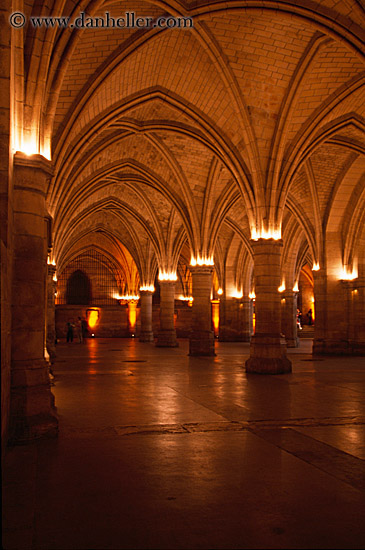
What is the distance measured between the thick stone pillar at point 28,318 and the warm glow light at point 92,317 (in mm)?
32184

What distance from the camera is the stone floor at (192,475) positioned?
340 centimetres

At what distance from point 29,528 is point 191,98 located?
13137 mm

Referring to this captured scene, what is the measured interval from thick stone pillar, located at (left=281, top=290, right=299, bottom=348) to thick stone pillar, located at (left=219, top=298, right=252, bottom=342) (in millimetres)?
4524

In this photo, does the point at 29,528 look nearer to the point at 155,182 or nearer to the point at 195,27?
the point at 195,27

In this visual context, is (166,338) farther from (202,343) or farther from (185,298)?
(185,298)

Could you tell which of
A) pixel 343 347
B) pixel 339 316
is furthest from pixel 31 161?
pixel 343 347

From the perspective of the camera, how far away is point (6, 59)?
5418 mm

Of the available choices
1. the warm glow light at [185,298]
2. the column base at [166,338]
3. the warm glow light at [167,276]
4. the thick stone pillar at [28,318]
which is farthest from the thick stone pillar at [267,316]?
the warm glow light at [185,298]

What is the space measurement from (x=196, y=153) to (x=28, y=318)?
13.7 m

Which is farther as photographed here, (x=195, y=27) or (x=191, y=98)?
(x=191, y=98)

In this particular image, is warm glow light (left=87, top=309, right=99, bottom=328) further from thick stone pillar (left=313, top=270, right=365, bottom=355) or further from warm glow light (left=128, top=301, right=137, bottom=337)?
thick stone pillar (left=313, top=270, right=365, bottom=355)

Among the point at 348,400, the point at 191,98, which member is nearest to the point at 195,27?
the point at 191,98

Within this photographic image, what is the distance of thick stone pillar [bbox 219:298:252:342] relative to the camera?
32.0 m

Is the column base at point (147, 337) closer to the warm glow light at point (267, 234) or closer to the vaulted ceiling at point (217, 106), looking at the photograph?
the vaulted ceiling at point (217, 106)
